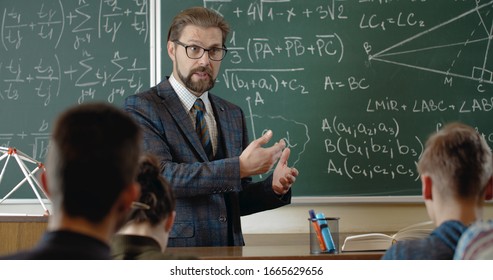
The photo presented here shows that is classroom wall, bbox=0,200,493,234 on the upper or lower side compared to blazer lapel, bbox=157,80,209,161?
lower

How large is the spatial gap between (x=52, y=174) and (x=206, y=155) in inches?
66.9

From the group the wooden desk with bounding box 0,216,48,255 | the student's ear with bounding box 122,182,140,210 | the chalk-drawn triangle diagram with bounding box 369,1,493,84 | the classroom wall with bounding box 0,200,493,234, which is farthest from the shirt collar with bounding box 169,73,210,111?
the student's ear with bounding box 122,182,140,210

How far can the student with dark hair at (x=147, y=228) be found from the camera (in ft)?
4.40

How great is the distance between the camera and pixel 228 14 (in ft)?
11.1

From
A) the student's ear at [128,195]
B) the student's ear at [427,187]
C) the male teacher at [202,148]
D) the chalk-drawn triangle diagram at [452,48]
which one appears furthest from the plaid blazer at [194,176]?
the student's ear at [128,195]

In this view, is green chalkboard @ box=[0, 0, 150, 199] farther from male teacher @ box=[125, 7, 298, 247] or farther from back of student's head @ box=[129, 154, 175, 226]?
back of student's head @ box=[129, 154, 175, 226]

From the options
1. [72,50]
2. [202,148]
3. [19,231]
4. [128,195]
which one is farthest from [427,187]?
[72,50]

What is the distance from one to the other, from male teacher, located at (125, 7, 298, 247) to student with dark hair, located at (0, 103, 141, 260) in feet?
4.50

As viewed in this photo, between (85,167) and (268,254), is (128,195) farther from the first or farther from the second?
(268,254)

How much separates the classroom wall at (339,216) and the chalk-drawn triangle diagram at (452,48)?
0.71 metres

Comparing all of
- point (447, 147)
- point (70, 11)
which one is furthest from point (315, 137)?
point (447, 147)

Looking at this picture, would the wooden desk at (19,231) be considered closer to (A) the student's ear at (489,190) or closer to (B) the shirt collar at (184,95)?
(B) the shirt collar at (184,95)

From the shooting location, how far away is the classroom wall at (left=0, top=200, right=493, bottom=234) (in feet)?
10.9
